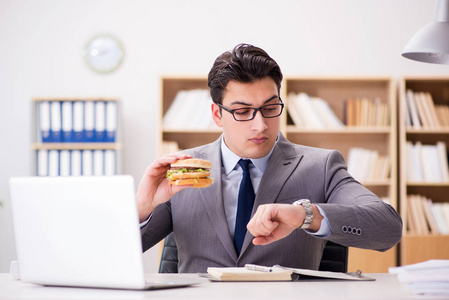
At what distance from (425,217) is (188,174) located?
307cm

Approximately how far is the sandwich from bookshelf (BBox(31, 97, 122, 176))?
249 cm

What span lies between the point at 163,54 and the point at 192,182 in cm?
312

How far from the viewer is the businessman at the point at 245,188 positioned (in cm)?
192

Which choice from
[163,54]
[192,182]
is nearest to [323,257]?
[192,182]

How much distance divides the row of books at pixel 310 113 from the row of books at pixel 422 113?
20.1 inches

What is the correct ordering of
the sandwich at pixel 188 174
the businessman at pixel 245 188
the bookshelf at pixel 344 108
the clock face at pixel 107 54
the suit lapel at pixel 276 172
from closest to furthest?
1. the sandwich at pixel 188 174
2. the businessman at pixel 245 188
3. the suit lapel at pixel 276 172
4. the bookshelf at pixel 344 108
5. the clock face at pixel 107 54

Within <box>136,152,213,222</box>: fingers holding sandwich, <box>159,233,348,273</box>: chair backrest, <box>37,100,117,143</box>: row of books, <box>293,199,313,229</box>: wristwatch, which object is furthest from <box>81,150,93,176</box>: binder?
<box>293,199,313,229</box>: wristwatch

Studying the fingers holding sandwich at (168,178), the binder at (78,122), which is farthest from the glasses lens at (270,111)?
the binder at (78,122)

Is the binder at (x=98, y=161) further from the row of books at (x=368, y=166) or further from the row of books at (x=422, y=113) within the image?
the row of books at (x=422, y=113)

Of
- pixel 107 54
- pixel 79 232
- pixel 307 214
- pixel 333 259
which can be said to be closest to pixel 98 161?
pixel 107 54

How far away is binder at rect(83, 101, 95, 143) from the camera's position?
433cm

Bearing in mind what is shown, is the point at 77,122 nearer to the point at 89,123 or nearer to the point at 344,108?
the point at 89,123

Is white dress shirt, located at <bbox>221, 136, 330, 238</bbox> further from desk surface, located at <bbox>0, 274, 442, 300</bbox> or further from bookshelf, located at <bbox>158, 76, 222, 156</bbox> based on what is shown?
bookshelf, located at <bbox>158, 76, 222, 156</bbox>

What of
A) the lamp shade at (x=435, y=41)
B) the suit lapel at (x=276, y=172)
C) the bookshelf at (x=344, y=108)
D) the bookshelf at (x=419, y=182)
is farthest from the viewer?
the bookshelf at (x=344, y=108)
